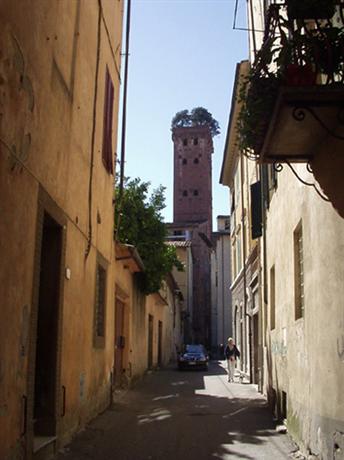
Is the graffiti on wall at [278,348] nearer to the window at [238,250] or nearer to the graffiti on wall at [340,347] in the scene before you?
the graffiti on wall at [340,347]

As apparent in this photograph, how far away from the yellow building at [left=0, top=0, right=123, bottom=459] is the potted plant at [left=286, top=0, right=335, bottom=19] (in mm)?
2771

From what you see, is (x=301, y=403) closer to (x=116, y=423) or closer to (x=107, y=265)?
(x=116, y=423)

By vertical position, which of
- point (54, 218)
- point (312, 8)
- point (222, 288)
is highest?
point (222, 288)

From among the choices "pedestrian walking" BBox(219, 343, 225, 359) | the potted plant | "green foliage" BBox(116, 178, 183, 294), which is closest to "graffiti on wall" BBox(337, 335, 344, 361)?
the potted plant

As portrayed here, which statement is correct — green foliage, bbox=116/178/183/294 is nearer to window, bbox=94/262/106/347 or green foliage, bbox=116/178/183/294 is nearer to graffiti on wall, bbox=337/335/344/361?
window, bbox=94/262/106/347

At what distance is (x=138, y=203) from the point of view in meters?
22.5

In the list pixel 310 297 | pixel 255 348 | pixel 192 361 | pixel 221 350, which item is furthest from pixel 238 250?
pixel 221 350

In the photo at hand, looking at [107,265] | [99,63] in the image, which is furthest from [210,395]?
[99,63]

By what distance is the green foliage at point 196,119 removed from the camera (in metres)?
76.7

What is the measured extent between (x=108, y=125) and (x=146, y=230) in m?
10.0

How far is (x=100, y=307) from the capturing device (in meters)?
12.2

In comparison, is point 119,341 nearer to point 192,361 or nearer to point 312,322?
point 312,322

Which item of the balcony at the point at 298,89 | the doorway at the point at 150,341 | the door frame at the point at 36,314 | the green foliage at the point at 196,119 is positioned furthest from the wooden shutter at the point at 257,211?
the green foliage at the point at 196,119

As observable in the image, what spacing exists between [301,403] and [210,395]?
8.38m
